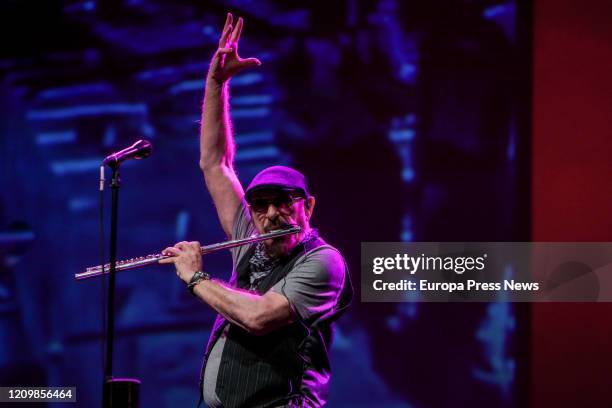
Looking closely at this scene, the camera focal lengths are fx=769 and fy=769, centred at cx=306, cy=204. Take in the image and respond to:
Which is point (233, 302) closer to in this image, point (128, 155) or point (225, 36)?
point (128, 155)

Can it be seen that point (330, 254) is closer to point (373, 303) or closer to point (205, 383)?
point (205, 383)

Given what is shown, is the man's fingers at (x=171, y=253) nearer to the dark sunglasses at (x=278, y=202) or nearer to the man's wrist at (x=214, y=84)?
the dark sunglasses at (x=278, y=202)

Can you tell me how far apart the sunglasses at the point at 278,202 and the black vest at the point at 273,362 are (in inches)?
8.0

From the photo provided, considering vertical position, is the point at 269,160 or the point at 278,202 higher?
the point at 269,160

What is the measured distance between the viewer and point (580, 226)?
3.86 meters

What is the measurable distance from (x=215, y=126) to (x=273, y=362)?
1.06 metres

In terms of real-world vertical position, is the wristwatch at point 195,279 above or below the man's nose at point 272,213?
below

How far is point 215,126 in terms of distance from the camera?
124 inches

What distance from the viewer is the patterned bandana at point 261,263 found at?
2779 millimetres

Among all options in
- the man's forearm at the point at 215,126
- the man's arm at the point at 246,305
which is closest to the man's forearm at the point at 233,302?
the man's arm at the point at 246,305

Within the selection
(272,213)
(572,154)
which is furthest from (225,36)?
(572,154)

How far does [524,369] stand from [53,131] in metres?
2.74

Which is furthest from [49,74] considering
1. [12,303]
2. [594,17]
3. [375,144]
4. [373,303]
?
[594,17]

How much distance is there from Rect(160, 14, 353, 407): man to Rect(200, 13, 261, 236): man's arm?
1.06ft
